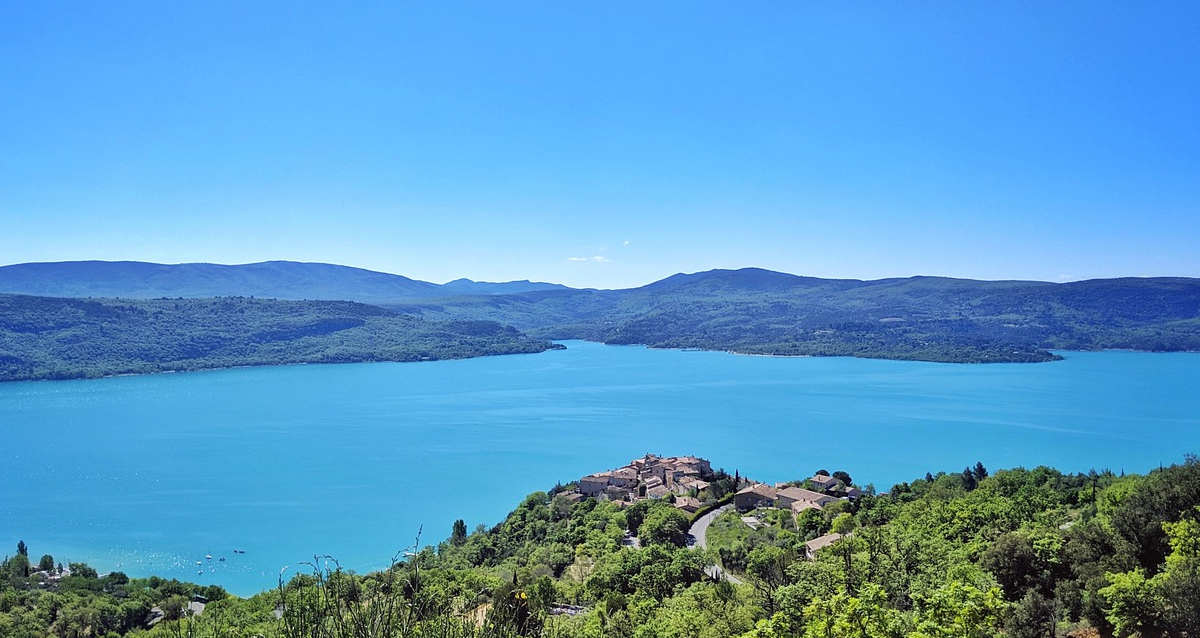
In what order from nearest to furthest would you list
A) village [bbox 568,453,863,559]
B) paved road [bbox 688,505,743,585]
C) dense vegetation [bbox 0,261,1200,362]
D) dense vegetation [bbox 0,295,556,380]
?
paved road [bbox 688,505,743,585] < village [bbox 568,453,863,559] < dense vegetation [bbox 0,295,556,380] < dense vegetation [bbox 0,261,1200,362]

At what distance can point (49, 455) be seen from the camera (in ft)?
116

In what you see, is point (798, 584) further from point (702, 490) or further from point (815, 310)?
point (815, 310)

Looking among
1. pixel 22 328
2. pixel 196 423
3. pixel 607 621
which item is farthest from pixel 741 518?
pixel 22 328

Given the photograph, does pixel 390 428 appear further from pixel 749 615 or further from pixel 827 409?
pixel 749 615

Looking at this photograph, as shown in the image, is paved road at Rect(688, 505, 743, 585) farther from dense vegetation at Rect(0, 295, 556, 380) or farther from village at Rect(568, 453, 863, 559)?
dense vegetation at Rect(0, 295, 556, 380)

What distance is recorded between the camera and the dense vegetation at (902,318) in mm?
91938

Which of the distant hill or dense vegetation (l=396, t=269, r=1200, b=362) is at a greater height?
the distant hill

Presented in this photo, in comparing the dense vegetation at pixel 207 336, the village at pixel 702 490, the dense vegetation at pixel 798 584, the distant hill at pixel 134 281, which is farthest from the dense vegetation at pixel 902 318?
the dense vegetation at pixel 798 584

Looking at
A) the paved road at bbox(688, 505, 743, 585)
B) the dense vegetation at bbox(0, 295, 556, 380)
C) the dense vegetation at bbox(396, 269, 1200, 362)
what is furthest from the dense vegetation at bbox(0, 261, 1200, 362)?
the paved road at bbox(688, 505, 743, 585)

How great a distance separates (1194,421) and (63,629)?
5184 cm

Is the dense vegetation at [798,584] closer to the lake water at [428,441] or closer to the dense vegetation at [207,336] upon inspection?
the lake water at [428,441]

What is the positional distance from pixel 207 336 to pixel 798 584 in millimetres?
93989

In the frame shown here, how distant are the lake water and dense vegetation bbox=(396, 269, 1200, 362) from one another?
2289cm

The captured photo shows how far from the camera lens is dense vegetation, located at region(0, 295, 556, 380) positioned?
75.1m
